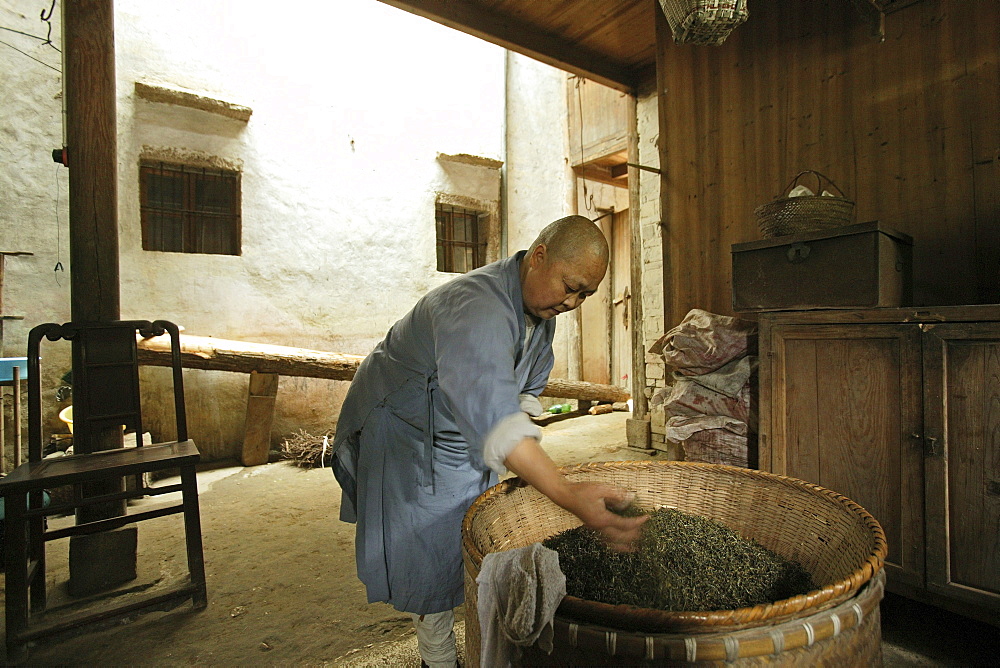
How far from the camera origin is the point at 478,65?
669 centimetres

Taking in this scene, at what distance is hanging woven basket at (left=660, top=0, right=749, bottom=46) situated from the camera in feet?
6.22

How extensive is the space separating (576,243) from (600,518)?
25.9 inches

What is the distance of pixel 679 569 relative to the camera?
118 cm

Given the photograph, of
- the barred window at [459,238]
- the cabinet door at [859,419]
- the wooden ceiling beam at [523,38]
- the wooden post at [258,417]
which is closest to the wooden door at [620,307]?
the barred window at [459,238]

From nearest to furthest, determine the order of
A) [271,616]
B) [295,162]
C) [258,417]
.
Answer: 1. [271,616]
2. [258,417]
3. [295,162]

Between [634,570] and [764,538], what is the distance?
19.2 inches

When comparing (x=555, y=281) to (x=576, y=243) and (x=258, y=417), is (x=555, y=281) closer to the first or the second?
(x=576, y=243)

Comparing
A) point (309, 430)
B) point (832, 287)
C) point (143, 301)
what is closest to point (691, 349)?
point (832, 287)

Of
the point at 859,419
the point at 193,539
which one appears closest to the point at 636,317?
the point at 859,419

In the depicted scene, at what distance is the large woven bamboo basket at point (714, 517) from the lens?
2.36ft

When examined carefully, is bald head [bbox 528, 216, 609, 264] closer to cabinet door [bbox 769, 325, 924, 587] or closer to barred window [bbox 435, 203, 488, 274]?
cabinet door [bbox 769, 325, 924, 587]

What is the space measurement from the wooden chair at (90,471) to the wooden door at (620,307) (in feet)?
19.2

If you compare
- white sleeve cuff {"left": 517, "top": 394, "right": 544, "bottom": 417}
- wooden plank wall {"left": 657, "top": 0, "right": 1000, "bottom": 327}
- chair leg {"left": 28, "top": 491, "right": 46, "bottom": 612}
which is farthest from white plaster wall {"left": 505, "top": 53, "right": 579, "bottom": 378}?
chair leg {"left": 28, "top": 491, "right": 46, "bottom": 612}

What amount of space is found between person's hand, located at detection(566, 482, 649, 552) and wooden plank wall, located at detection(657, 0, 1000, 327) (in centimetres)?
208
